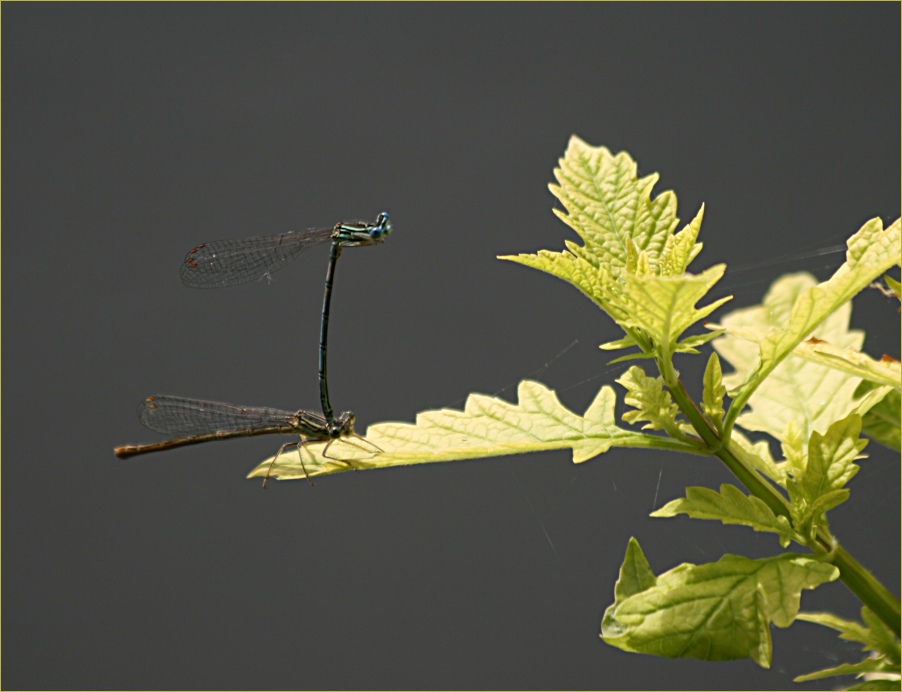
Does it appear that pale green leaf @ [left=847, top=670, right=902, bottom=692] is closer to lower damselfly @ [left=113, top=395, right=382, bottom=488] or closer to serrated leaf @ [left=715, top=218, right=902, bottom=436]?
serrated leaf @ [left=715, top=218, right=902, bottom=436]

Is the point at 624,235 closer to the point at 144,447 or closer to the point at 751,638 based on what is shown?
the point at 751,638

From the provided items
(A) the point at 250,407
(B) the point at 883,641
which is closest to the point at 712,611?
(B) the point at 883,641

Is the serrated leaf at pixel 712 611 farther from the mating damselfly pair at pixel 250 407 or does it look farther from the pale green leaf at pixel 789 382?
the mating damselfly pair at pixel 250 407

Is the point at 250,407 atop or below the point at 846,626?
atop

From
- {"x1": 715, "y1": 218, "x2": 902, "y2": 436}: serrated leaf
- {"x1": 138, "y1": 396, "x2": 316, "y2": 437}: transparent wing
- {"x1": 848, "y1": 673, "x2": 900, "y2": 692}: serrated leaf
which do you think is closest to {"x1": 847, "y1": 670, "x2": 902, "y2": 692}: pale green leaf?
{"x1": 848, "y1": 673, "x2": 900, "y2": 692}: serrated leaf

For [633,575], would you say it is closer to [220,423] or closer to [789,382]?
[789,382]

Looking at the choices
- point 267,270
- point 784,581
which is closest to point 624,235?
point 784,581

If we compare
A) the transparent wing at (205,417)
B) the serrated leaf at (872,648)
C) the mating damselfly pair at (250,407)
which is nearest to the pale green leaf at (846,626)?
the serrated leaf at (872,648)
